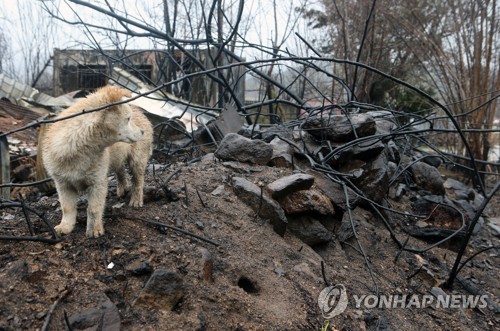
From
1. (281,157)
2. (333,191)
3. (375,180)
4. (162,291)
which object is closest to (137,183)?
(162,291)

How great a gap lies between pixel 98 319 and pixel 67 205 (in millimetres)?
963

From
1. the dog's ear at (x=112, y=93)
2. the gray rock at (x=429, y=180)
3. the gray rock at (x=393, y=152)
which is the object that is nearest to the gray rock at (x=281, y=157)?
the gray rock at (x=393, y=152)

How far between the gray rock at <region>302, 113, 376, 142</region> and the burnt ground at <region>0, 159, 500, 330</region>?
0.92m

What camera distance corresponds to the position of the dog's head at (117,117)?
2.69 metres

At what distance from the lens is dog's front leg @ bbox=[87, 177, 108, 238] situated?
267 cm

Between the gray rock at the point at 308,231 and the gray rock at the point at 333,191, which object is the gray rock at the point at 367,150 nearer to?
the gray rock at the point at 333,191

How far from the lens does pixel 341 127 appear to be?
181 inches

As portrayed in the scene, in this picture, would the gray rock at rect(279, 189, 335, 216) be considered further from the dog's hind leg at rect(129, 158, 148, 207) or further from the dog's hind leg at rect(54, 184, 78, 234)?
the dog's hind leg at rect(54, 184, 78, 234)

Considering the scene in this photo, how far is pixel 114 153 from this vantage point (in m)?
3.10

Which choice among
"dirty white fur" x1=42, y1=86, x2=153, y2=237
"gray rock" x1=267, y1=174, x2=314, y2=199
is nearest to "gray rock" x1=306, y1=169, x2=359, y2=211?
"gray rock" x1=267, y1=174, x2=314, y2=199

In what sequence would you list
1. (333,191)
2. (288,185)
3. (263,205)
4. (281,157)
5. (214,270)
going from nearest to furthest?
Result: 1. (214,270)
2. (263,205)
3. (288,185)
4. (333,191)
5. (281,157)

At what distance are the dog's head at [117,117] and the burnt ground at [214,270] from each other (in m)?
0.61

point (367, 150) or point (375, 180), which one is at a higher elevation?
point (367, 150)

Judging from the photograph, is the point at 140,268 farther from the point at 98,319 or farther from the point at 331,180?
the point at 331,180
